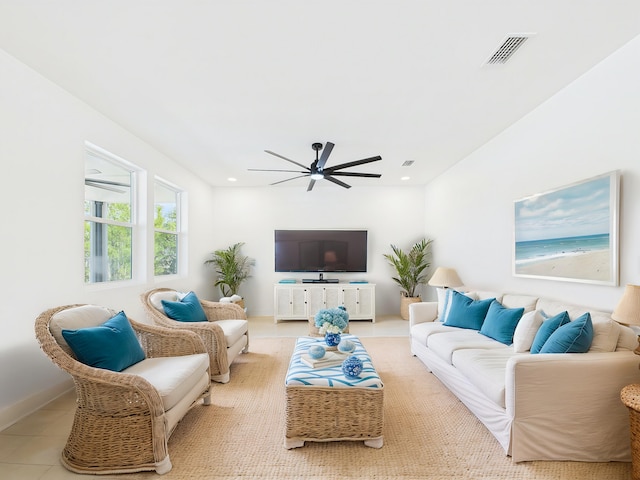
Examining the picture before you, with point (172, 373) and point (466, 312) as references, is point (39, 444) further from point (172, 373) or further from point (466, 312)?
point (466, 312)

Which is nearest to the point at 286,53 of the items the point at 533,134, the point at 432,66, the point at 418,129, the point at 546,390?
the point at 432,66

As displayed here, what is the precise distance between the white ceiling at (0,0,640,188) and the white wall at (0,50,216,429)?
0.70ft

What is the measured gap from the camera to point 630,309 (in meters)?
1.87

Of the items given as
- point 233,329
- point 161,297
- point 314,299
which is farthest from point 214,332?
point 314,299

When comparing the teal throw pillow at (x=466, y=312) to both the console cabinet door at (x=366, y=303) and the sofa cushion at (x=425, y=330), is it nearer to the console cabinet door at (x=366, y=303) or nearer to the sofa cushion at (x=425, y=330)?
the sofa cushion at (x=425, y=330)

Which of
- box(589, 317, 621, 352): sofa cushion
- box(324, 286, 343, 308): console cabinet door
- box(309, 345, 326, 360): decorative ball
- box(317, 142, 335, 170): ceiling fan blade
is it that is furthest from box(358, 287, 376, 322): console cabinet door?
box(589, 317, 621, 352): sofa cushion

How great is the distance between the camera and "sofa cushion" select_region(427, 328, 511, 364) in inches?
112

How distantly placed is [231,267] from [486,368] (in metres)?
4.75

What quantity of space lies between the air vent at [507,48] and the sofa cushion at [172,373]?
305 centimetres

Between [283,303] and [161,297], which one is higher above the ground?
[161,297]

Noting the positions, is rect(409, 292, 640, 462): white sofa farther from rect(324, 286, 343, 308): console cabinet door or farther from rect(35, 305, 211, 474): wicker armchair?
rect(324, 286, 343, 308): console cabinet door

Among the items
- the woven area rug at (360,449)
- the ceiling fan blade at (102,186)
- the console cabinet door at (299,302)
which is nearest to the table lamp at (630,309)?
the woven area rug at (360,449)

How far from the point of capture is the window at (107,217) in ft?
11.1

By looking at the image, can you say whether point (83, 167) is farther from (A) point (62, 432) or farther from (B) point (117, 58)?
(A) point (62, 432)
